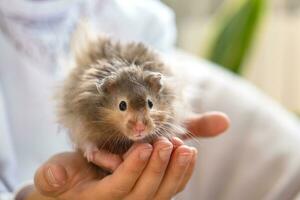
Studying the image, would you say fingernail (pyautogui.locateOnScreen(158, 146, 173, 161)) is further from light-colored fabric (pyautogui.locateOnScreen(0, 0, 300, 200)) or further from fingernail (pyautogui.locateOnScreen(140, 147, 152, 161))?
light-colored fabric (pyautogui.locateOnScreen(0, 0, 300, 200))

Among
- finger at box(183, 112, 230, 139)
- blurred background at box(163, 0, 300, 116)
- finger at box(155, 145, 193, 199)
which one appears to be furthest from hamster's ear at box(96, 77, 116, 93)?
blurred background at box(163, 0, 300, 116)

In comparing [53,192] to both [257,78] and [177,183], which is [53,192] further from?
[257,78]

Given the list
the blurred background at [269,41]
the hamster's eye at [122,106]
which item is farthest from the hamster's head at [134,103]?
the blurred background at [269,41]

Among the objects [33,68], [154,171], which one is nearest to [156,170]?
[154,171]

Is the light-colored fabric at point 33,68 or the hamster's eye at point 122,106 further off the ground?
the hamster's eye at point 122,106

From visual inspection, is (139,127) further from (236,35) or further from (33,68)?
(236,35)

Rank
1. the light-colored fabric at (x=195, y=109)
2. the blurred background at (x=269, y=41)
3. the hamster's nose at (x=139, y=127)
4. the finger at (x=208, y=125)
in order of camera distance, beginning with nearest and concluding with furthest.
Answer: the hamster's nose at (x=139, y=127) → the finger at (x=208, y=125) → the light-colored fabric at (x=195, y=109) → the blurred background at (x=269, y=41)

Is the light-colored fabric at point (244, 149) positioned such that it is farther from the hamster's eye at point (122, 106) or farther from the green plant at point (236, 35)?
the hamster's eye at point (122, 106)
